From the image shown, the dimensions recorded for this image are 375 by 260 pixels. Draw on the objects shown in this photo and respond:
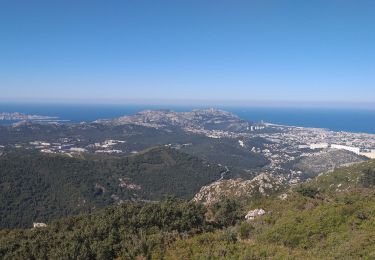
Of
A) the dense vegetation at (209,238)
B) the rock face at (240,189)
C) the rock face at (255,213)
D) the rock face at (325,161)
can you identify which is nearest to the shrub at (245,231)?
the dense vegetation at (209,238)

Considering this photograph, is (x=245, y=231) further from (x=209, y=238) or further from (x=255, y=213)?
(x=255, y=213)

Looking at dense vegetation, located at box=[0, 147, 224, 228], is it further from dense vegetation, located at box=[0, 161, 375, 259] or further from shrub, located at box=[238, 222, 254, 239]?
shrub, located at box=[238, 222, 254, 239]

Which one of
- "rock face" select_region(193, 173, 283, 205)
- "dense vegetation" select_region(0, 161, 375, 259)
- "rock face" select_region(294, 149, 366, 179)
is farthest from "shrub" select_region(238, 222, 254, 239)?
"rock face" select_region(294, 149, 366, 179)

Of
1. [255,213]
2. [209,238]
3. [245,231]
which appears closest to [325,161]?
[255,213]

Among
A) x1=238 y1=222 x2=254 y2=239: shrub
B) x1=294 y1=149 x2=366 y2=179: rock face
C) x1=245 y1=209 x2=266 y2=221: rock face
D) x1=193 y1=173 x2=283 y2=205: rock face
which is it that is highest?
x1=238 y1=222 x2=254 y2=239: shrub

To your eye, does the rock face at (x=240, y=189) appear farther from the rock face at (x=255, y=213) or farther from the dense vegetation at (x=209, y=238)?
the dense vegetation at (x=209, y=238)
